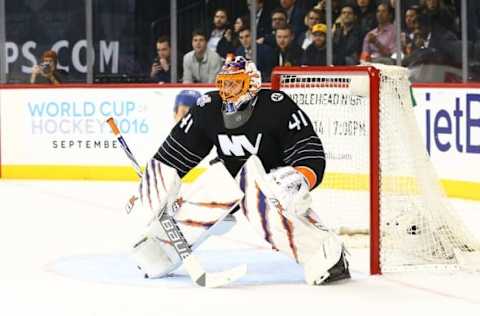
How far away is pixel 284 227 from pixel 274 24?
6358mm

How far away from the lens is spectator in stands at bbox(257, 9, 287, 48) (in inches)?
479

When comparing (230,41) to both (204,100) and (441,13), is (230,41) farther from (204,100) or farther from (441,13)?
(204,100)

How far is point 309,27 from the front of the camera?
39.7 ft

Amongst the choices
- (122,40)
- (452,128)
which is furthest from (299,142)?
(122,40)

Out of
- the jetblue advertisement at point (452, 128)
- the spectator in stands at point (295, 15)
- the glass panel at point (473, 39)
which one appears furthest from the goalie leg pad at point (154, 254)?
the spectator in stands at point (295, 15)

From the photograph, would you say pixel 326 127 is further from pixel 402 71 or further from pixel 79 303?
Answer: pixel 79 303

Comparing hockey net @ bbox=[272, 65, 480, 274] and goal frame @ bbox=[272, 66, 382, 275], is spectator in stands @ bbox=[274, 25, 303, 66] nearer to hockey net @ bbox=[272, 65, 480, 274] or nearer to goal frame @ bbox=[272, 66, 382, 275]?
hockey net @ bbox=[272, 65, 480, 274]

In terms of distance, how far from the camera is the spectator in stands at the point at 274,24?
12172mm

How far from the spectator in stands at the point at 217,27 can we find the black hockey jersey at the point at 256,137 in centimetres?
600

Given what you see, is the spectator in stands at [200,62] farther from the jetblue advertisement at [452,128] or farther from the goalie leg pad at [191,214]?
the goalie leg pad at [191,214]

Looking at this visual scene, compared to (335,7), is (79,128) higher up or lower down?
lower down

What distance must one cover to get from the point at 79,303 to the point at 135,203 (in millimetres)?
776

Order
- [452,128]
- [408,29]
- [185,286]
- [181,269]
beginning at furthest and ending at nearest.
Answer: [408,29] < [452,128] < [181,269] < [185,286]

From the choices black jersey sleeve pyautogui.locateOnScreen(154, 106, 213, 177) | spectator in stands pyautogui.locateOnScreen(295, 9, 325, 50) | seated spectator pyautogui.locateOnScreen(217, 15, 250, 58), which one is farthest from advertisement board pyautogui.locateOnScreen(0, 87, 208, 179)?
black jersey sleeve pyautogui.locateOnScreen(154, 106, 213, 177)
